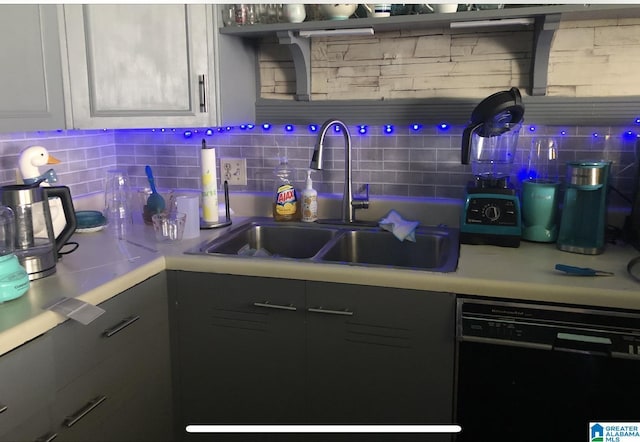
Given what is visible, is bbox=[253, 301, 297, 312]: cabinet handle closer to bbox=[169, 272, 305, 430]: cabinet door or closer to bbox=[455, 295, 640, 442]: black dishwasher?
bbox=[169, 272, 305, 430]: cabinet door

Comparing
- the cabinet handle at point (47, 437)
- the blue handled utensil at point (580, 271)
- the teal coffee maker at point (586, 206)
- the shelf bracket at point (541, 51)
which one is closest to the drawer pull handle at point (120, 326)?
the cabinet handle at point (47, 437)

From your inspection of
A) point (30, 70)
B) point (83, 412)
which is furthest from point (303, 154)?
point (83, 412)

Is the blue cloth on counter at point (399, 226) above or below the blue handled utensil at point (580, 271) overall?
above

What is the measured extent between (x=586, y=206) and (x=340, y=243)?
0.83m

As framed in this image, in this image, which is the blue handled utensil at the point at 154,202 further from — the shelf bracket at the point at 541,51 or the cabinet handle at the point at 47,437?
the shelf bracket at the point at 541,51

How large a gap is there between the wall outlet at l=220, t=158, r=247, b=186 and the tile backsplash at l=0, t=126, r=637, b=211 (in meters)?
0.02

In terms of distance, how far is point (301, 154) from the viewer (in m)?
2.37

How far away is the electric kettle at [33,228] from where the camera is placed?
156 centimetres

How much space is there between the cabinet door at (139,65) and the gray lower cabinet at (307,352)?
0.61 metres

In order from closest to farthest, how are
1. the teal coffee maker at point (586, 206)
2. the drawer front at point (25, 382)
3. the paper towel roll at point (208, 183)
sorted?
the drawer front at point (25, 382) → the teal coffee maker at point (586, 206) → the paper towel roll at point (208, 183)

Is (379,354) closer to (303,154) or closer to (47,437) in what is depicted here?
(47,437)

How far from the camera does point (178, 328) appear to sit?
6.06ft

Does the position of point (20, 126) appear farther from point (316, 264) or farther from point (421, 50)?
point (421, 50)

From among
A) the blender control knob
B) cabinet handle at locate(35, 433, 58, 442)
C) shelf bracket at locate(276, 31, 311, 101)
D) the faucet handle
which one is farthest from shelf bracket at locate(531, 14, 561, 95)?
cabinet handle at locate(35, 433, 58, 442)
